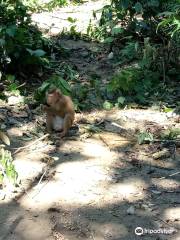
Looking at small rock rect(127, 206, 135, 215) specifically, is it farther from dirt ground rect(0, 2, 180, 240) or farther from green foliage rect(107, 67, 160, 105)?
green foliage rect(107, 67, 160, 105)

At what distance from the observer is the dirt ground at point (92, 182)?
12.3 ft

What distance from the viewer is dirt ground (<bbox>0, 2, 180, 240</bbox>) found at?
3.74m

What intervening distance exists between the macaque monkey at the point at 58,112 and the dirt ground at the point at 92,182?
158 mm

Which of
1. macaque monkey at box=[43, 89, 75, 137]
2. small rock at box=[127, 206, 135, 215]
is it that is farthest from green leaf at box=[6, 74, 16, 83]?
small rock at box=[127, 206, 135, 215]

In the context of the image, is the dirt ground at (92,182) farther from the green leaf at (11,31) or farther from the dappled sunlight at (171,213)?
the green leaf at (11,31)

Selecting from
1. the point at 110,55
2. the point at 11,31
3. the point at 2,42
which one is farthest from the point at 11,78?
the point at 110,55

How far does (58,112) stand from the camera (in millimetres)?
5426

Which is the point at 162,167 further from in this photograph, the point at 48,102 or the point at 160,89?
the point at 160,89

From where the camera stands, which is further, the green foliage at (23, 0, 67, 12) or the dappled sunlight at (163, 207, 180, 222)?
the green foliage at (23, 0, 67, 12)

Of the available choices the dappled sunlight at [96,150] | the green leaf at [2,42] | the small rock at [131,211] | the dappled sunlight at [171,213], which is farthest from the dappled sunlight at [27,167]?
the green leaf at [2,42]

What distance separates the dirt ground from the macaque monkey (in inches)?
6.2

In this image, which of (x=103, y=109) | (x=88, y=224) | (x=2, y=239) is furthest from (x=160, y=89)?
(x=2, y=239)

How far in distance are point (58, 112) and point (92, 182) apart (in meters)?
1.26

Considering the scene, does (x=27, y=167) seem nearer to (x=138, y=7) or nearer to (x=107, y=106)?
(x=107, y=106)
